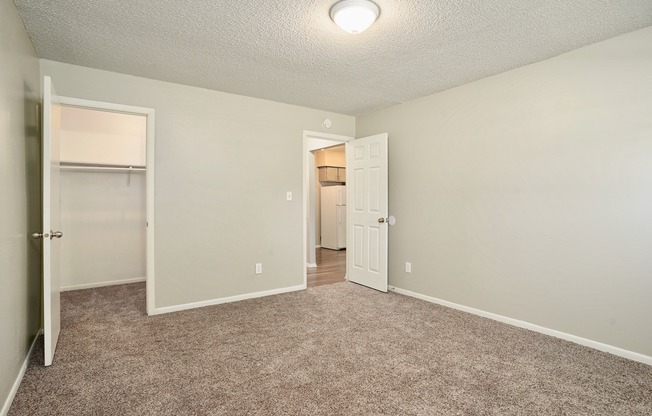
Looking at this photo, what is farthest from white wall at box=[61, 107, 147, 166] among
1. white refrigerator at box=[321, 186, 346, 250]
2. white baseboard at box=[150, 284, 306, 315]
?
white refrigerator at box=[321, 186, 346, 250]

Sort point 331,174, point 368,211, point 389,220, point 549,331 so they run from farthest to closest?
point 331,174 < point 368,211 < point 389,220 < point 549,331

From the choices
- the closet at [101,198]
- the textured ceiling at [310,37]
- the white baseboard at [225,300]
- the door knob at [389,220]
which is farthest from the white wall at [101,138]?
the door knob at [389,220]

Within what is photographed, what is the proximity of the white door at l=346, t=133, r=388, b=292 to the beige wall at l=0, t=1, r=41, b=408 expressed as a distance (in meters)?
3.36

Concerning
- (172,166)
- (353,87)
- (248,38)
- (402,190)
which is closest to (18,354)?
(172,166)

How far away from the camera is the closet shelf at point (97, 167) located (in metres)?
4.22

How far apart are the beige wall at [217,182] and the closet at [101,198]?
1.24m

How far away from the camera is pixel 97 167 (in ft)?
14.3

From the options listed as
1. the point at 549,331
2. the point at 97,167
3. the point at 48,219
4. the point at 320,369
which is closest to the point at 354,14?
the point at 320,369

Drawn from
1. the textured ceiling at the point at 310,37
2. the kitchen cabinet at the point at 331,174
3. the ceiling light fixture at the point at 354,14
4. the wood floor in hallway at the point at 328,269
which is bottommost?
the wood floor in hallway at the point at 328,269

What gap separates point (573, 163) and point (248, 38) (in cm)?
273

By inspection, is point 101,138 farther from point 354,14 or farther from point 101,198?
point 354,14

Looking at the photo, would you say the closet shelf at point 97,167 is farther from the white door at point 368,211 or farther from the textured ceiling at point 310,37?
the white door at point 368,211

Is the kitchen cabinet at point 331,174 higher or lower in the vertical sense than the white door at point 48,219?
higher

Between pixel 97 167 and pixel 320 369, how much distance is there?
12.9 ft
